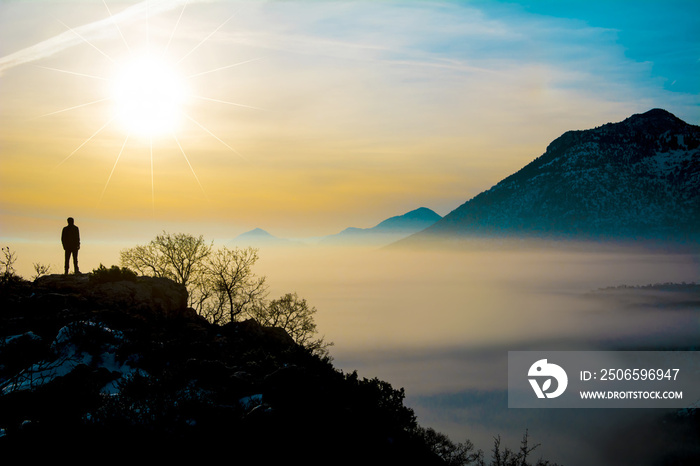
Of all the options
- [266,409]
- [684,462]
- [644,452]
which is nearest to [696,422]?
[644,452]

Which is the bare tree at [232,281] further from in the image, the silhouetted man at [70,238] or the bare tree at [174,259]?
the silhouetted man at [70,238]

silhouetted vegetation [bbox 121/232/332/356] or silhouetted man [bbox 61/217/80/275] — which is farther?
silhouetted vegetation [bbox 121/232/332/356]

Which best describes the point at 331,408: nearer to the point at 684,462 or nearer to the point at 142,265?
the point at 142,265

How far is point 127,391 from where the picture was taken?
16859 mm

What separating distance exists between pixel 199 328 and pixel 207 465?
59.3 ft

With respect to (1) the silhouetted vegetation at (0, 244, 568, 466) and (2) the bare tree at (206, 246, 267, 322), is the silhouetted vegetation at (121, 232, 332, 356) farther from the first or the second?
(1) the silhouetted vegetation at (0, 244, 568, 466)

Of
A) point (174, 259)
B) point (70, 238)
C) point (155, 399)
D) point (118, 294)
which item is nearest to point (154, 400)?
point (155, 399)

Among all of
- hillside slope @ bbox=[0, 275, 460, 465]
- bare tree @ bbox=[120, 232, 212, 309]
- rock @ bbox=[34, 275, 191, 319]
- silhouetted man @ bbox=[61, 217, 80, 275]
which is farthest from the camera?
bare tree @ bbox=[120, 232, 212, 309]

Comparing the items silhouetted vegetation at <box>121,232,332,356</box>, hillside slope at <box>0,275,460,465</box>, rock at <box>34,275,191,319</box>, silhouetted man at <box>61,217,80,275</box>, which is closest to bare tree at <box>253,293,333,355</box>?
silhouetted vegetation at <box>121,232,332,356</box>

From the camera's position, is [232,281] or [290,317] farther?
[290,317]

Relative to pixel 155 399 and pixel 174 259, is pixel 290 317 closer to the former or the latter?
pixel 174 259

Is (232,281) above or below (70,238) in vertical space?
below

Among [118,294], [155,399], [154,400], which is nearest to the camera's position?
[155,399]

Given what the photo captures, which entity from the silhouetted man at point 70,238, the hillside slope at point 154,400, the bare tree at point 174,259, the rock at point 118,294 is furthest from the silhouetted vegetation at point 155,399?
the bare tree at point 174,259
